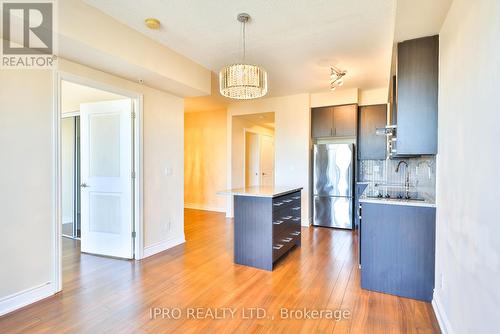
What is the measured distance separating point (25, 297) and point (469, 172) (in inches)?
138

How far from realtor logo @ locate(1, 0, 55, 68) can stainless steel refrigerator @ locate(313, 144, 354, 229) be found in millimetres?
4312

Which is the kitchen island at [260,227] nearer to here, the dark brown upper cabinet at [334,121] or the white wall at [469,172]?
the white wall at [469,172]

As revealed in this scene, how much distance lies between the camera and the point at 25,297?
2.28 metres

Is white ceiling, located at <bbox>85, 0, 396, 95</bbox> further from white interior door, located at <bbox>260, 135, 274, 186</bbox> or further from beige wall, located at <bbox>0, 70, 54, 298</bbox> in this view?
white interior door, located at <bbox>260, 135, 274, 186</bbox>

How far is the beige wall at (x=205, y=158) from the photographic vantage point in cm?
665

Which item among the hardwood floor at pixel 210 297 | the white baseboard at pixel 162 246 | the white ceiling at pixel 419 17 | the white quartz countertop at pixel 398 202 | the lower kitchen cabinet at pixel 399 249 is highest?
the white ceiling at pixel 419 17

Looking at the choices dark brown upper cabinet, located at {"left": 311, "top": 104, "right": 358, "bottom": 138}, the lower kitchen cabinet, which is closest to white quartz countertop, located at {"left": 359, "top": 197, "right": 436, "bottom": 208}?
the lower kitchen cabinet

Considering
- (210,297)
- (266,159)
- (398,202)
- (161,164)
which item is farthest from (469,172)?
(266,159)

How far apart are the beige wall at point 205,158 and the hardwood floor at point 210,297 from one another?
3114 millimetres

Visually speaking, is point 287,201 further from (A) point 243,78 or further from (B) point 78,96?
(B) point 78,96

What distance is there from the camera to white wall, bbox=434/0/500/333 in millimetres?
1168

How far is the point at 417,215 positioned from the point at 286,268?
1.52 m

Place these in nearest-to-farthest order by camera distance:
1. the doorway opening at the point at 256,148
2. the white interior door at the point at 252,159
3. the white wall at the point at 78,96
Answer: the white wall at the point at 78,96 < the doorway opening at the point at 256,148 < the white interior door at the point at 252,159

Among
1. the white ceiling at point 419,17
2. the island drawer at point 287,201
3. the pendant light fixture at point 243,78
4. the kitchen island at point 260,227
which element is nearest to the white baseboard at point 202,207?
the island drawer at point 287,201
